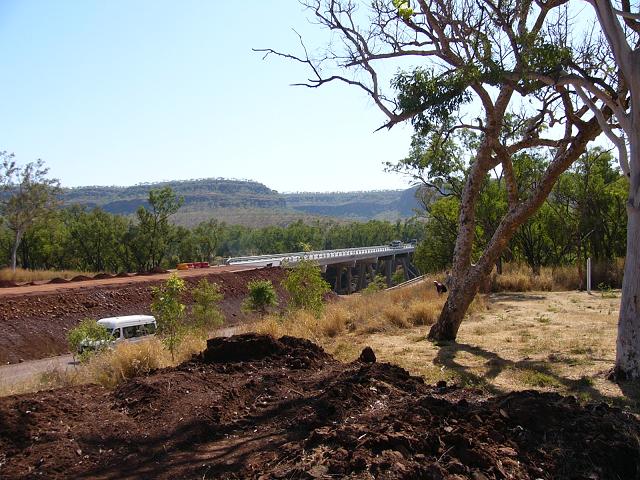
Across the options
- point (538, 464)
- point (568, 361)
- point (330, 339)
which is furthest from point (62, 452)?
point (330, 339)

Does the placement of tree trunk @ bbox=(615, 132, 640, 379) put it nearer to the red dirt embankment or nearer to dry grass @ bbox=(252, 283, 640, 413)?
dry grass @ bbox=(252, 283, 640, 413)

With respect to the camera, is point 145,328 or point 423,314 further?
point 145,328

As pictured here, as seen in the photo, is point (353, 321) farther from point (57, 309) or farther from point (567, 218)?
point (57, 309)

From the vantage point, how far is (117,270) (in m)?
53.0

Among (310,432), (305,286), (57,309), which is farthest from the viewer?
(57,309)

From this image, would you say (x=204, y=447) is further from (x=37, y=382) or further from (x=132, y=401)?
(x=37, y=382)

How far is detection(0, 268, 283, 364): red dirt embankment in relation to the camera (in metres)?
24.1

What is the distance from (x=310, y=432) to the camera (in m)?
5.12

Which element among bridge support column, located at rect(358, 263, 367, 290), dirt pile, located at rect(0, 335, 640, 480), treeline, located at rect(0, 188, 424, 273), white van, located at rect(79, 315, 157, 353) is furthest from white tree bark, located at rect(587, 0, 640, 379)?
bridge support column, located at rect(358, 263, 367, 290)

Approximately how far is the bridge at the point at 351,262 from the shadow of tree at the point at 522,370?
41.4 metres

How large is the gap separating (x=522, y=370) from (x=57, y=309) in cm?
2351

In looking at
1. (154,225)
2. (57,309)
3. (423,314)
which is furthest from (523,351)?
(154,225)

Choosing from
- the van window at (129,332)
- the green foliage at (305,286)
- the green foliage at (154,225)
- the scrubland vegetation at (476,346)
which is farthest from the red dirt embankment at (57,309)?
the green foliage at (154,225)

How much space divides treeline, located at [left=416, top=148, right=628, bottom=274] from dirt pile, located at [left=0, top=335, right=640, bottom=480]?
18.4m
